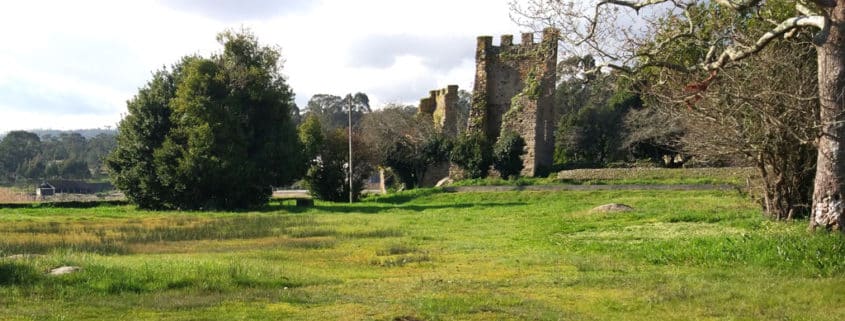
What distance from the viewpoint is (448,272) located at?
11.6 meters

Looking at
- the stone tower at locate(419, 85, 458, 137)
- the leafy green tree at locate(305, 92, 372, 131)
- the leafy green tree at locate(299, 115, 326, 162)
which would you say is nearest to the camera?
the leafy green tree at locate(299, 115, 326, 162)

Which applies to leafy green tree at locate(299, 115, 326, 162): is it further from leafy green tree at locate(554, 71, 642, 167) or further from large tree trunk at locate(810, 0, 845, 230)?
large tree trunk at locate(810, 0, 845, 230)

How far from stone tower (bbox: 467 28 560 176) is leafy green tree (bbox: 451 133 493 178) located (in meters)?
1.52

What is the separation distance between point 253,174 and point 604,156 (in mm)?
20633

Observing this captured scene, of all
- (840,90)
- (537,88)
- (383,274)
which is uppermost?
(537,88)

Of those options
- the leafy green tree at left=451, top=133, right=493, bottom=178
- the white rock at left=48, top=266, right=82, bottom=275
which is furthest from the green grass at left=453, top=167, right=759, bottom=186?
the white rock at left=48, top=266, right=82, bottom=275

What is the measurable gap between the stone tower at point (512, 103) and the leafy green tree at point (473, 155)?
1.52 m

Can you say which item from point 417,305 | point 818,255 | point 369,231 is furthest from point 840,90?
point 369,231

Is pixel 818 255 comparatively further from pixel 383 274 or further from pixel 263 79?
pixel 263 79

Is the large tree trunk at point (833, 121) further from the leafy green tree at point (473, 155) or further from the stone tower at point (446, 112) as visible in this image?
the stone tower at point (446, 112)

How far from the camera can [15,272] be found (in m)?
10.3

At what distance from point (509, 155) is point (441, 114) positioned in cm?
1308

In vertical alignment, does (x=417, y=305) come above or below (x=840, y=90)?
below

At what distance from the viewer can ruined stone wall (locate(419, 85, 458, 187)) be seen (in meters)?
47.8
